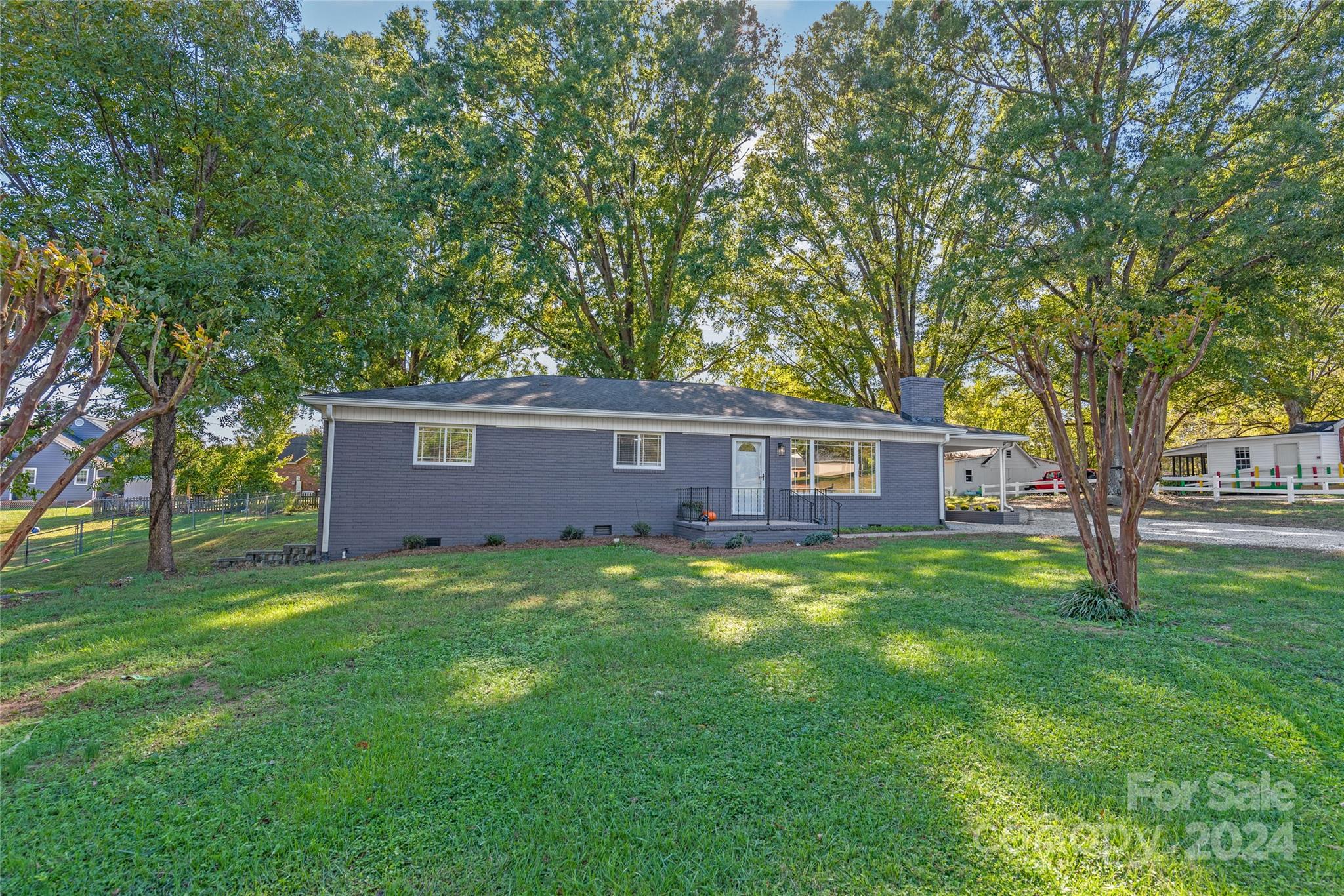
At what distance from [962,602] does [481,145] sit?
59.5 ft

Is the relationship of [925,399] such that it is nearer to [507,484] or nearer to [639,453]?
[639,453]

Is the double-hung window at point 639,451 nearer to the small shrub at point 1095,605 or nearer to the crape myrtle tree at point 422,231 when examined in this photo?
the crape myrtle tree at point 422,231

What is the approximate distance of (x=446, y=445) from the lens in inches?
453

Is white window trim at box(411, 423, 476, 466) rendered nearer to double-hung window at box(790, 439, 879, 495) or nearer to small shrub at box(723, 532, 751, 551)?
small shrub at box(723, 532, 751, 551)

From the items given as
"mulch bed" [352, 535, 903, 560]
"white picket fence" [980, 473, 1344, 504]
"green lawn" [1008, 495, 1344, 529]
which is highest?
"white picket fence" [980, 473, 1344, 504]

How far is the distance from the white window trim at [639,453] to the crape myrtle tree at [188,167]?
594 centimetres

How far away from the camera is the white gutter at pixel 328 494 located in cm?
1065

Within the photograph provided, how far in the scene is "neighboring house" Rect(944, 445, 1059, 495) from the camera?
29812 millimetres

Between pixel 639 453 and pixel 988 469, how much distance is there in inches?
963

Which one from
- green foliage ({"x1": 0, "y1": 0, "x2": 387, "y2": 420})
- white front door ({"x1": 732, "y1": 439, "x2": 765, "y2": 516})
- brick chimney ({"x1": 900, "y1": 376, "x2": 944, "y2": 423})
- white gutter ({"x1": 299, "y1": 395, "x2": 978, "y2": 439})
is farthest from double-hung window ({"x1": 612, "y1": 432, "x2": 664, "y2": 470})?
brick chimney ({"x1": 900, "y1": 376, "x2": 944, "y2": 423})

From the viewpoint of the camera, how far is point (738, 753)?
2.87 m

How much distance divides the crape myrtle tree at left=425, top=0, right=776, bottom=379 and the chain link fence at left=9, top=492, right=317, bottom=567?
40.4ft

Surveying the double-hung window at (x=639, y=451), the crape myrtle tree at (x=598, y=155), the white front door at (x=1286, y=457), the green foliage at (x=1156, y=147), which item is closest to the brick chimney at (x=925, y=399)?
the green foliage at (x=1156, y=147)

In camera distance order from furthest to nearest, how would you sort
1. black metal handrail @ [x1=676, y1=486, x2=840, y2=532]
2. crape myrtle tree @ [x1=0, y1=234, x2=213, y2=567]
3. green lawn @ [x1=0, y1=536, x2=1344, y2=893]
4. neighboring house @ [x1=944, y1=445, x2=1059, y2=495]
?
neighboring house @ [x1=944, y1=445, x2=1059, y2=495] < black metal handrail @ [x1=676, y1=486, x2=840, y2=532] < crape myrtle tree @ [x1=0, y1=234, x2=213, y2=567] < green lawn @ [x1=0, y1=536, x2=1344, y2=893]
